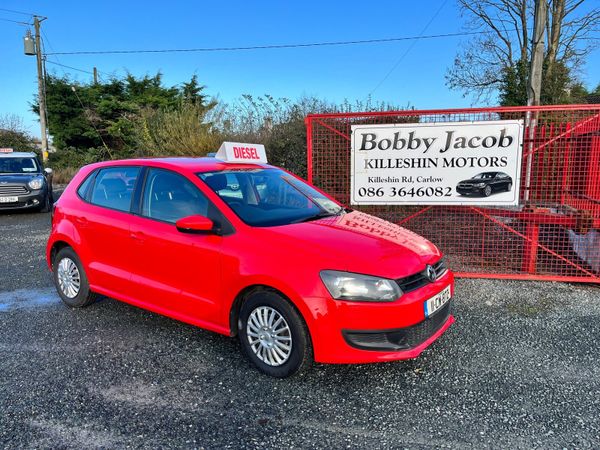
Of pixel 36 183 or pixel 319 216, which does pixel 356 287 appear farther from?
pixel 36 183

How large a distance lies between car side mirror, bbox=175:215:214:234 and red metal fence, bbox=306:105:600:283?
2834 millimetres

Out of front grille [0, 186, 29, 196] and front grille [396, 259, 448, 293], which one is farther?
front grille [0, 186, 29, 196]

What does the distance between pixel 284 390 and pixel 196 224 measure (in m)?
1.36

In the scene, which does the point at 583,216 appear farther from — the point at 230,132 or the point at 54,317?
the point at 230,132

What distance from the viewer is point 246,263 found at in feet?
10.8

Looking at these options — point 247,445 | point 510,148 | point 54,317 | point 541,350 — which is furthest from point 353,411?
point 510,148

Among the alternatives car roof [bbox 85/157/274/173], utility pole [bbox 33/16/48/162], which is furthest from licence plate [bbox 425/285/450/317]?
utility pole [bbox 33/16/48/162]

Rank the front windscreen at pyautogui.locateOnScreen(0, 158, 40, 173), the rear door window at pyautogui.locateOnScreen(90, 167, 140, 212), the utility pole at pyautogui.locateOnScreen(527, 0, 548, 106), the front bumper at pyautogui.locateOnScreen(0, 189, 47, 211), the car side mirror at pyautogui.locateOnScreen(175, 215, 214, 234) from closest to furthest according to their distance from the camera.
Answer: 1. the car side mirror at pyautogui.locateOnScreen(175, 215, 214, 234)
2. the rear door window at pyautogui.locateOnScreen(90, 167, 140, 212)
3. the utility pole at pyautogui.locateOnScreen(527, 0, 548, 106)
4. the front bumper at pyautogui.locateOnScreen(0, 189, 47, 211)
5. the front windscreen at pyautogui.locateOnScreen(0, 158, 40, 173)

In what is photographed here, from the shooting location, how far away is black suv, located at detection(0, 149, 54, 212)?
11625 mm

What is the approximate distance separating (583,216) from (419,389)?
11.9 ft

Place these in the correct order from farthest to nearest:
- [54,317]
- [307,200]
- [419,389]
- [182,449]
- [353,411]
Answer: [54,317]
[307,200]
[419,389]
[353,411]
[182,449]

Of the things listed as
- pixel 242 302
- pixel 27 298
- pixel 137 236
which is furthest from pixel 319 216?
pixel 27 298

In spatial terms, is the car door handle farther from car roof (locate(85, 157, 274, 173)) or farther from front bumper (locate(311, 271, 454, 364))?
front bumper (locate(311, 271, 454, 364))

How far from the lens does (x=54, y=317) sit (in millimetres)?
4645
